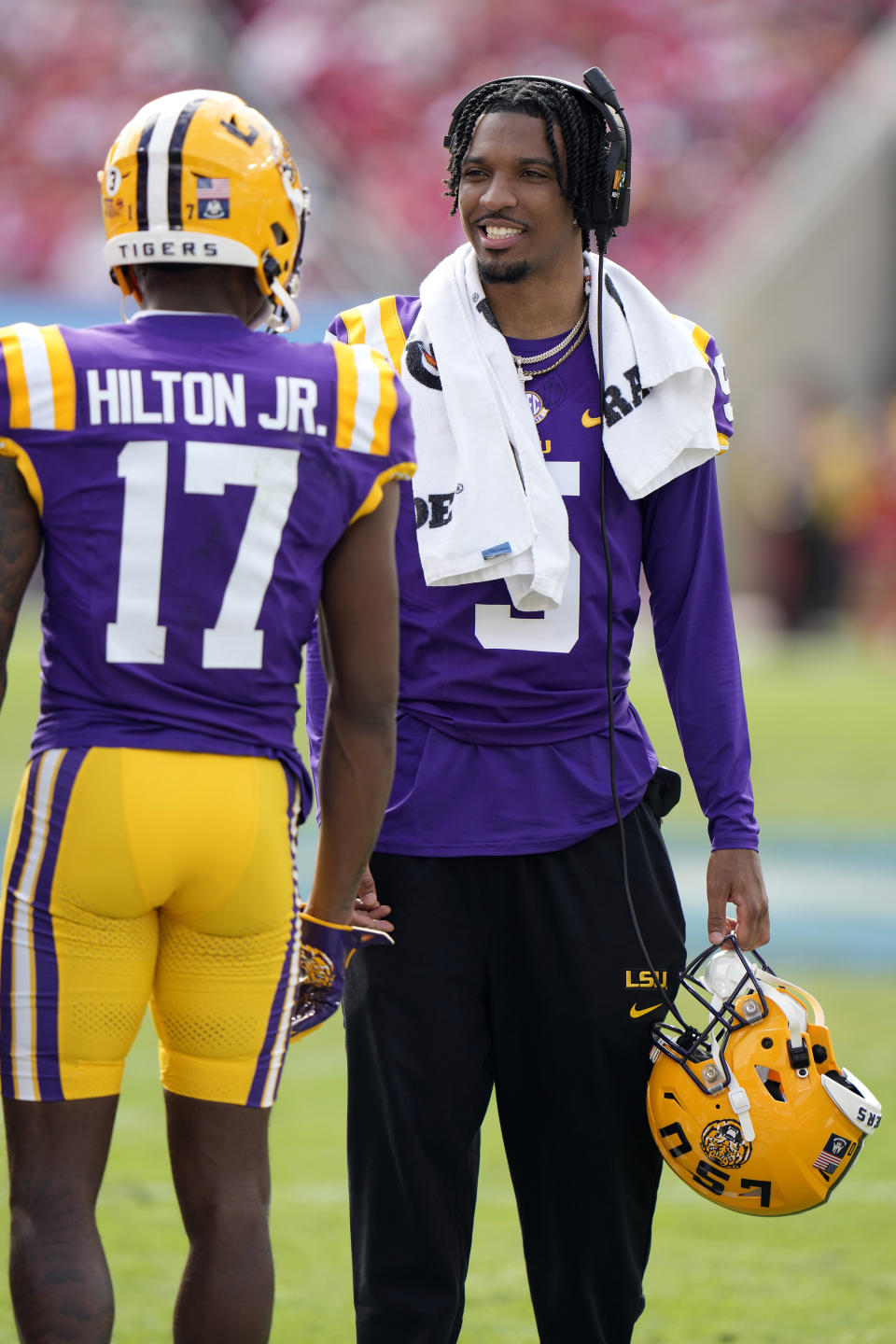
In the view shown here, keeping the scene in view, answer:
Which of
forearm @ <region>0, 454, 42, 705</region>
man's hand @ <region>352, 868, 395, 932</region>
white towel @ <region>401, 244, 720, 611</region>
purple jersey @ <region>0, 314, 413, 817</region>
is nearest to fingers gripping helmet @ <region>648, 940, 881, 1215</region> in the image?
man's hand @ <region>352, 868, 395, 932</region>

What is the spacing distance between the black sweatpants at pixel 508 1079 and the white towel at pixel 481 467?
1.36ft

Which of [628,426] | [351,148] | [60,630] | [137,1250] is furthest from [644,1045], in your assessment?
[351,148]

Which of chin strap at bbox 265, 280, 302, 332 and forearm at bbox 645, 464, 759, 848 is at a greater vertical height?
chin strap at bbox 265, 280, 302, 332

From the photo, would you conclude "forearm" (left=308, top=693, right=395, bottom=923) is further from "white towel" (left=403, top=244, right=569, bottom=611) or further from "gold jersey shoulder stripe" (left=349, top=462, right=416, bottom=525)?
"white towel" (left=403, top=244, right=569, bottom=611)

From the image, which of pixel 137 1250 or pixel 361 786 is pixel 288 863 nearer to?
pixel 361 786

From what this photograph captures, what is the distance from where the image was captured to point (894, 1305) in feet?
11.8

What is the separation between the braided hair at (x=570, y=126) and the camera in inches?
111

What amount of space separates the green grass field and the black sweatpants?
0.33 feet

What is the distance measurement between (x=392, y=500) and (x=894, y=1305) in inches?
81.5

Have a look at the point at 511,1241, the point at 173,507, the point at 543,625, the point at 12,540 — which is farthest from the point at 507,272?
the point at 511,1241

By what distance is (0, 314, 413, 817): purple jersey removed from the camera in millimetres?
2188

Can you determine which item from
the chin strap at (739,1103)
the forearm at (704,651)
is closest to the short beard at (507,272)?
the forearm at (704,651)

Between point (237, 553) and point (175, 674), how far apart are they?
156 mm

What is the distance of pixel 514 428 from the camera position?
110 inches
